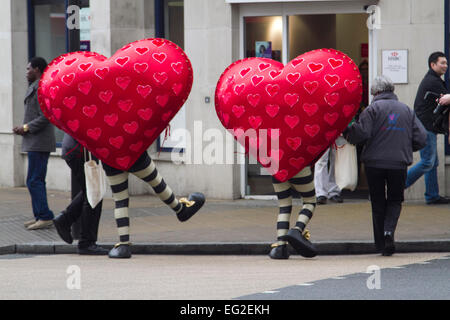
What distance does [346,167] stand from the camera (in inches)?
553

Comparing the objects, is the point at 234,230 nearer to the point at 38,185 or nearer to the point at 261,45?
the point at 38,185

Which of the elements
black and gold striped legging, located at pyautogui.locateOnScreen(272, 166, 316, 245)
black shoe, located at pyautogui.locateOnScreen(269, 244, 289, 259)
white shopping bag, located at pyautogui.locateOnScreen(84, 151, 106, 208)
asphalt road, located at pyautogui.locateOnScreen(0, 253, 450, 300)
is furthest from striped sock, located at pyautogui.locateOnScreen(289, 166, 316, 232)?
white shopping bag, located at pyautogui.locateOnScreen(84, 151, 106, 208)

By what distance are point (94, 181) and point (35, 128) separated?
7.32 feet

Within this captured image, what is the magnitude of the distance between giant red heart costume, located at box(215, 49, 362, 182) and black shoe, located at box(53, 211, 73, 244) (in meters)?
2.03

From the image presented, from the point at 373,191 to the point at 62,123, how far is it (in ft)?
10.4

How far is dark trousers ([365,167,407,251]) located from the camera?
10344 millimetres

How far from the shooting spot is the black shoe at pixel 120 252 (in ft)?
34.1

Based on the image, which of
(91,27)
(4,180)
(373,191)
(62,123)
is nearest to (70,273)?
(62,123)

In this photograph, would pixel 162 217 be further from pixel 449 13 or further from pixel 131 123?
pixel 449 13

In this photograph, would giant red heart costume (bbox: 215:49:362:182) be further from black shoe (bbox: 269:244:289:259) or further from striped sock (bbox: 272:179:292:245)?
black shoe (bbox: 269:244:289:259)

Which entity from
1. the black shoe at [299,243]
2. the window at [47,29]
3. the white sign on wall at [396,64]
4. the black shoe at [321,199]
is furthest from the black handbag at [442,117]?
the window at [47,29]

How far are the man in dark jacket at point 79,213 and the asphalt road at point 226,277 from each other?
0.20m

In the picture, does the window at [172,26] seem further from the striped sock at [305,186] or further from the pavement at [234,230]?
the striped sock at [305,186]
